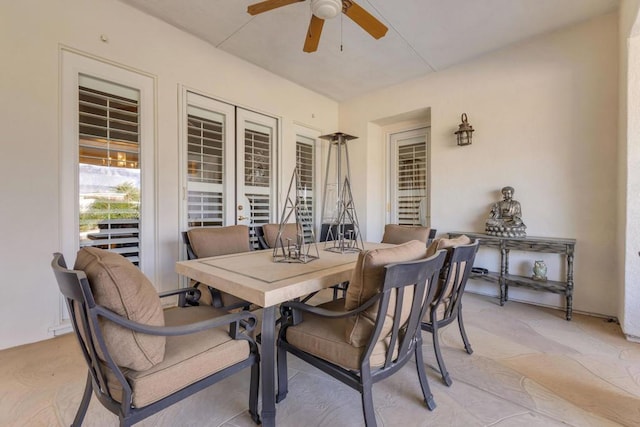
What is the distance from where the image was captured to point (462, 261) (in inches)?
69.2

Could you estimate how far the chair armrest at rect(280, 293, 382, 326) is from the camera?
3.85 feet

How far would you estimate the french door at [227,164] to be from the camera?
3271 mm

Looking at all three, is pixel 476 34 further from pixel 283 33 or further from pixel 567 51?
pixel 283 33

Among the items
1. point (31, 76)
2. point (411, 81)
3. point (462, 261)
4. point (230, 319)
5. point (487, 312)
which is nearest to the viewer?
point (230, 319)

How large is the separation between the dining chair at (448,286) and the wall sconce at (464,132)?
2.25 meters

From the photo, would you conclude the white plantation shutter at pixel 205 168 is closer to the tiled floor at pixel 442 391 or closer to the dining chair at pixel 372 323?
the tiled floor at pixel 442 391

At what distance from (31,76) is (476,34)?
163 inches

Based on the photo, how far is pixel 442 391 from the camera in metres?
1.69

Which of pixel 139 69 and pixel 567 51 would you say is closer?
pixel 139 69

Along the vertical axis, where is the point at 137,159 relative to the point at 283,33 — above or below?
below

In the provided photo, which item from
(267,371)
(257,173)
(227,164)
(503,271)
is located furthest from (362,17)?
(503,271)

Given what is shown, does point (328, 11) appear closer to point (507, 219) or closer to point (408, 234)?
point (408, 234)

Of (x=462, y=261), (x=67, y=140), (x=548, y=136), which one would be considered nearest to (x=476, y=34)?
(x=548, y=136)

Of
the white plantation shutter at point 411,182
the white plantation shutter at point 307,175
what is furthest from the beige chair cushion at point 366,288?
the white plantation shutter at point 411,182
